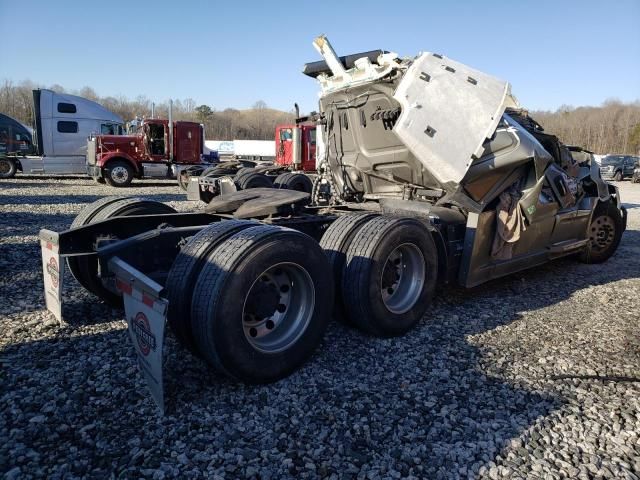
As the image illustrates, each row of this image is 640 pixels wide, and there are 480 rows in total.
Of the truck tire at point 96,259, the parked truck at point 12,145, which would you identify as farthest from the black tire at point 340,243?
the parked truck at point 12,145

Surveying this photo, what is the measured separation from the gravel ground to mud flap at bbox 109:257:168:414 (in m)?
0.24

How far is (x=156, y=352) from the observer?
96.7 inches

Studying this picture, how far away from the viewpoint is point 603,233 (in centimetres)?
695

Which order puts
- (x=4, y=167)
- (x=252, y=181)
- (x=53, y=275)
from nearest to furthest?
1. (x=53, y=275)
2. (x=252, y=181)
3. (x=4, y=167)

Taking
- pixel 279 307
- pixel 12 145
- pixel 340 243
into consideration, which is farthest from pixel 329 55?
pixel 12 145

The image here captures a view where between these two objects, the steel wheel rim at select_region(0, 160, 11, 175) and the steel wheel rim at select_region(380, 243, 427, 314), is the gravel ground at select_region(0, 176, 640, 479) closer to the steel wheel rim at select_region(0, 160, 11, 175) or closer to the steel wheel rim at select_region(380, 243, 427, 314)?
the steel wheel rim at select_region(380, 243, 427, 314)

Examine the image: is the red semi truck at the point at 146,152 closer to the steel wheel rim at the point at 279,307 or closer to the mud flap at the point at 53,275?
the mud flap at the point at 53,275

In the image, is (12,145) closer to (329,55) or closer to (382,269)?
(329,55)

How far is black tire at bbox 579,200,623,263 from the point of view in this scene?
22.5 feet

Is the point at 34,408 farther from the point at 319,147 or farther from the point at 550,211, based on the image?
the point at 550,211

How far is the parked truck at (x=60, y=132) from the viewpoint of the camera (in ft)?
65.3

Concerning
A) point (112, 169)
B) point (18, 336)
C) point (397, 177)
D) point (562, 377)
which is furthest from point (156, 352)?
point (112, 169)

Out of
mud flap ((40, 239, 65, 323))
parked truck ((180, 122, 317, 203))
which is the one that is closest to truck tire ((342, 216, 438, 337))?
mud flap ((40, 239, 65, 323))

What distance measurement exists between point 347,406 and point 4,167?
22463mm
